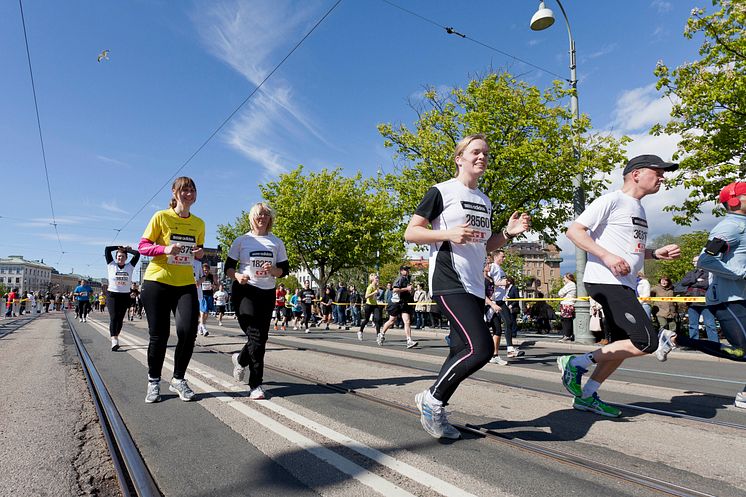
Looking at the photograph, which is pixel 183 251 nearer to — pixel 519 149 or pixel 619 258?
pixel 619 258

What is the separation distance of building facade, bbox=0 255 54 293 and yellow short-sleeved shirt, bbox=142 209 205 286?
190 m

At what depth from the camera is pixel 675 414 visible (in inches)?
159

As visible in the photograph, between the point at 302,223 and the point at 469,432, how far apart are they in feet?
117

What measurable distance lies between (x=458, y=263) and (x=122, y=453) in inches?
96.9

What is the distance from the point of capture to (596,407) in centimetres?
402

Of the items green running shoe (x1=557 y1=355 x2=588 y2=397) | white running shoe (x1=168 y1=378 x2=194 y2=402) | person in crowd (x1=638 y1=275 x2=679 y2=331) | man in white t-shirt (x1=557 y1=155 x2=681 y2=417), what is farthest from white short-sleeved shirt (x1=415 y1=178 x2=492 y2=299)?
person in crowd (x1=638 y1=275 x2=679 y2=331)

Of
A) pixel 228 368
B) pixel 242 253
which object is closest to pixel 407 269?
pixel 228 368

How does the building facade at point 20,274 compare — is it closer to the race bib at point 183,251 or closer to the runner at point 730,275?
the race bib at point 183,251

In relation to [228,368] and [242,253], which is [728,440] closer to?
[242,253]

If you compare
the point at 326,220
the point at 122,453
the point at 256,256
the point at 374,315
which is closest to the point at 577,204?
the point at 374,315

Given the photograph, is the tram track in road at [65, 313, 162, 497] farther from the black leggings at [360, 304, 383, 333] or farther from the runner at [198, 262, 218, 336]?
the black leggings at [360, 304, 383, 333]

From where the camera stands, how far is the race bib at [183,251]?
455 centimetres

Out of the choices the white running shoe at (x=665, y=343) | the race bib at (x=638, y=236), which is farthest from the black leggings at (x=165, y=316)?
the white running shoe at (x=665, y=343)

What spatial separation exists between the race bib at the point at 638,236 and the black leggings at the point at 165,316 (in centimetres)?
386
